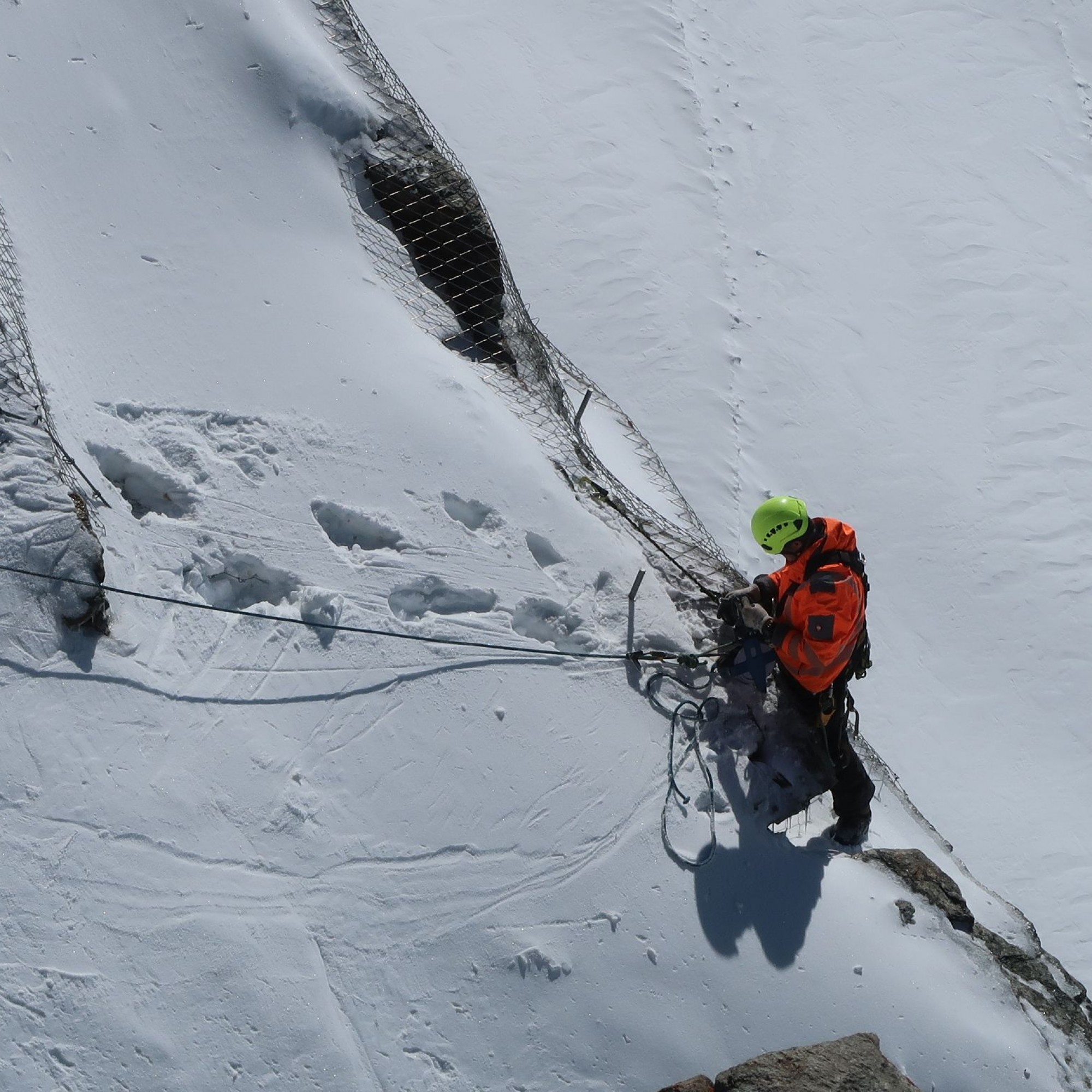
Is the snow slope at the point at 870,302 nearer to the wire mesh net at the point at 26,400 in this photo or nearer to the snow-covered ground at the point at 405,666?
the snow-covered ground at the point at 405,666

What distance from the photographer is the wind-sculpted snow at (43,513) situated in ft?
15.4

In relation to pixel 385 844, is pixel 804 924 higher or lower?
lower

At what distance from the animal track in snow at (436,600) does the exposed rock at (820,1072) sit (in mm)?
2262

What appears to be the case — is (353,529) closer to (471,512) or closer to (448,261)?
(471,512)

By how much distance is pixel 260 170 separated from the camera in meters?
6.42

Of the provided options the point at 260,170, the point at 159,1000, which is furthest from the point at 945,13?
the point at 159,1000

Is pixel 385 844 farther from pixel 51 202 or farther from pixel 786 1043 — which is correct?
pixel 51 202

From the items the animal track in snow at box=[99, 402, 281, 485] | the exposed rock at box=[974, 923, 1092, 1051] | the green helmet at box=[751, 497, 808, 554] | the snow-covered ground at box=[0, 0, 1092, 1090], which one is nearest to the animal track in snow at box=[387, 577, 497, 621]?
the snow-covered ground at box=[0, 0, 1092, 1090]

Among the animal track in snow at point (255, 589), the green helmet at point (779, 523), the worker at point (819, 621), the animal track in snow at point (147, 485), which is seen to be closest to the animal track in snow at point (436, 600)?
the animal track in snow at point (255, 589)

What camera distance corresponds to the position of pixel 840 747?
5516 mm

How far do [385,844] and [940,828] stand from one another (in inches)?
163

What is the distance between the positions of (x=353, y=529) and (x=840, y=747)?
2521 mm

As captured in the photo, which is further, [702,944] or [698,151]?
[698,151]

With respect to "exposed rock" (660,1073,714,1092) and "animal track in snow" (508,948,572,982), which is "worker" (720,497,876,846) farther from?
"animal track in snow" (508,948,572,982)
